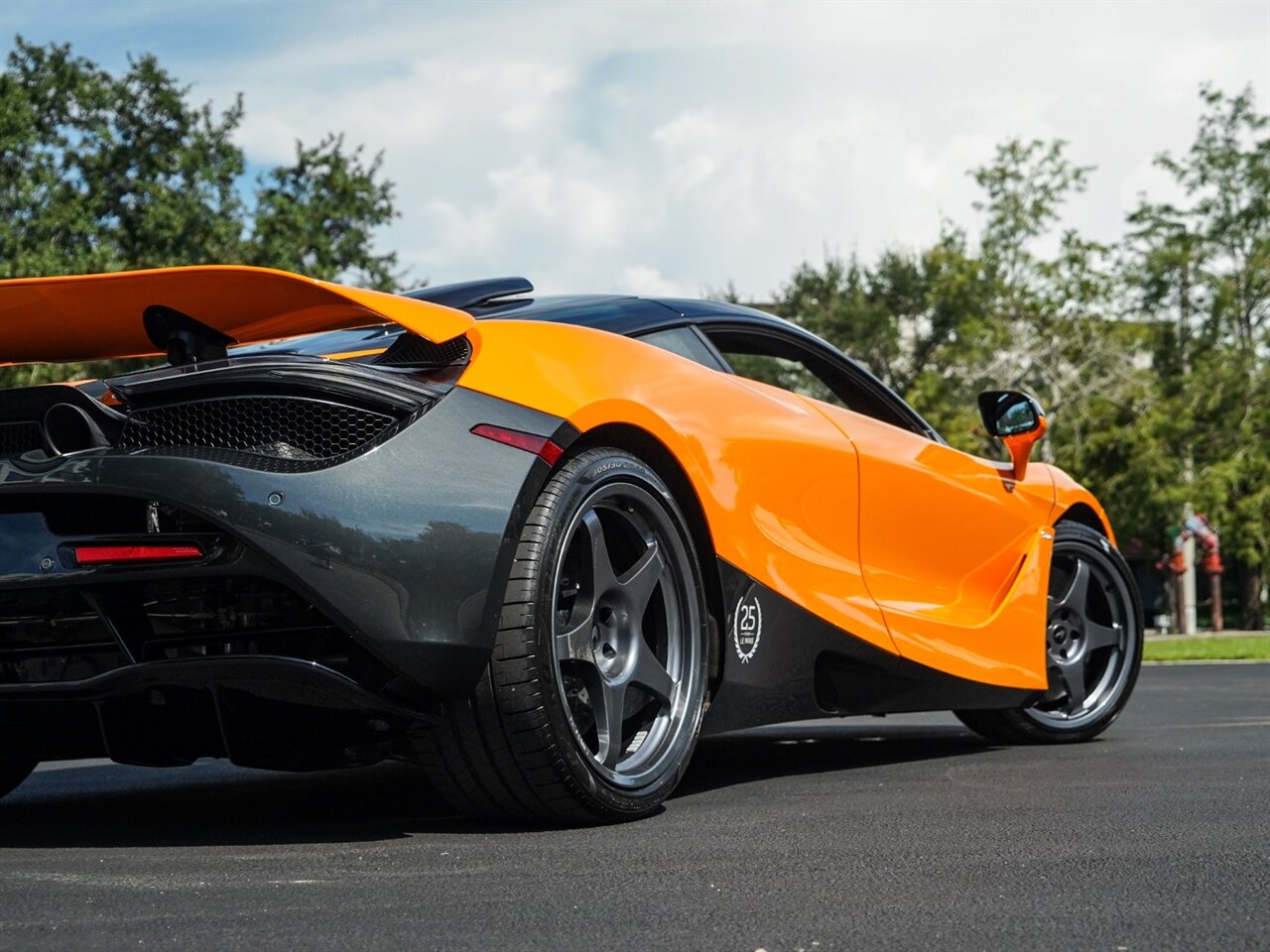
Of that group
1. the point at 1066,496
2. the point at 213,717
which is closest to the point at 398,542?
the point at 213,717

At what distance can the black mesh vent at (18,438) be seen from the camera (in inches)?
138

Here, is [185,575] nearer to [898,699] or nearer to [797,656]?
[797,656]

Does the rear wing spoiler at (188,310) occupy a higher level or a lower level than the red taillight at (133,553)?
higher

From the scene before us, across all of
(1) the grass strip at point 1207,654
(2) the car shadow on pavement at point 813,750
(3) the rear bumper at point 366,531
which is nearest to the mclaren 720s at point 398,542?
(3) the rear bumper at point 366,531

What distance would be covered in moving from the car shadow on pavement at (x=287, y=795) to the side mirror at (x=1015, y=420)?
1.06 meters

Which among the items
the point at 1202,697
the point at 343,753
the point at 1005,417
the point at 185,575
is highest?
the point at 1005,417

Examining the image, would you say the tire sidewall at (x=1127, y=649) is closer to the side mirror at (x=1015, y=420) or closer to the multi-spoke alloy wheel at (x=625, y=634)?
the side mirror at (x=1015, y=420)

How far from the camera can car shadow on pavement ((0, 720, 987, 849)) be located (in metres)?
3.88

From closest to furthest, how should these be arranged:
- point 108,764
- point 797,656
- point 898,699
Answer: point 797,656, point 898,699, point 108,764

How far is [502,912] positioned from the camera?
9.04 ft

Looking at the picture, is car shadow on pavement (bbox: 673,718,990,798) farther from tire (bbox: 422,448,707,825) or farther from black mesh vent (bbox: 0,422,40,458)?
black mesh vent (bbox: 0,422,40,458)

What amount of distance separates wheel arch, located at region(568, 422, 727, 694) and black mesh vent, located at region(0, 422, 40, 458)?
1276mm

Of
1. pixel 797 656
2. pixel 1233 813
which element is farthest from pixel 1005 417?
pixel 1233 813

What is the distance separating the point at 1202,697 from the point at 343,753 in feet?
21.4
